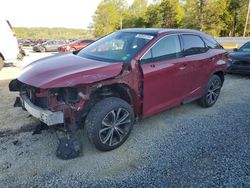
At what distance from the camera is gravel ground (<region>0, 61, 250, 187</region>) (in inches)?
111

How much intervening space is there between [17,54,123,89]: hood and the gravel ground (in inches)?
40.7

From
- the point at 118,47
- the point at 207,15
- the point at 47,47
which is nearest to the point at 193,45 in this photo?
the point at 118,47

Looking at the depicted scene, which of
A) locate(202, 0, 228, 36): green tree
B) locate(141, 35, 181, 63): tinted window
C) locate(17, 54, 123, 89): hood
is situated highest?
locate(202, 0, 228, 36): green tree

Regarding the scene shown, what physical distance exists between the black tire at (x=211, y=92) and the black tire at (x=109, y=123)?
7.32ft

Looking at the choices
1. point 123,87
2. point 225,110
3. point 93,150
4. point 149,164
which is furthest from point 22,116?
point 225,110

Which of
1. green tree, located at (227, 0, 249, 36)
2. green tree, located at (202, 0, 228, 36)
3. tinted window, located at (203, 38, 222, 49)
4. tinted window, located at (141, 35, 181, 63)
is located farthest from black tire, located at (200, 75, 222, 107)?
green tree, located at (227, 0, 249, 36)

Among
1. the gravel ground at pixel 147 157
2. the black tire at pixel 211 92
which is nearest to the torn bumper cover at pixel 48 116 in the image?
the gravel ground at pixel 147 157

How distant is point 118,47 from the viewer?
407cm

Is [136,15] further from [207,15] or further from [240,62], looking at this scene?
[240,62]

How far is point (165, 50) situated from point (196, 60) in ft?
2.91

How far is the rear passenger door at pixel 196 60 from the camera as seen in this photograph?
14.5ft

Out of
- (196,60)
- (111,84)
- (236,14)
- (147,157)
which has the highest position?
(236,14)

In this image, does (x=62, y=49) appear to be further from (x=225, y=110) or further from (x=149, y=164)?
(x=149, y=164)

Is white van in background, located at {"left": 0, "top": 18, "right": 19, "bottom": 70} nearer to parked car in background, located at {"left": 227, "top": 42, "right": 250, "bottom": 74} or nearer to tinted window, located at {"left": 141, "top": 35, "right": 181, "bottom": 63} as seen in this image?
tinted window, located at {"left": 141, "top": 35, "right": 181, "bottom": 63}
